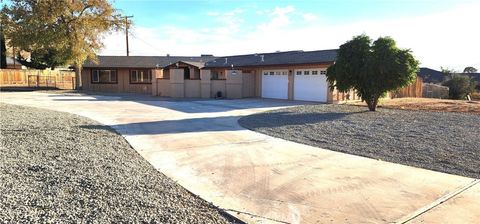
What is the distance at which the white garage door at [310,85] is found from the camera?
834 inches

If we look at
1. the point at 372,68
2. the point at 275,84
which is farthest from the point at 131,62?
the point at 372,68

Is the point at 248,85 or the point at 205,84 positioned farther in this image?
the point at 248,85

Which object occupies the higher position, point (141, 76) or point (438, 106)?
point (141, 76)

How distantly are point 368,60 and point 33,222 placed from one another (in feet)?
49.4

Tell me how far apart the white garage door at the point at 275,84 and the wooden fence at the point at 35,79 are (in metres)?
23.4

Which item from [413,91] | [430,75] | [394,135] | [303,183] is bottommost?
[303,183]

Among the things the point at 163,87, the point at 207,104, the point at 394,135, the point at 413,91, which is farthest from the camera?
the point at 413,91

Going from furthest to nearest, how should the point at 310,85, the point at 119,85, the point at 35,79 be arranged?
the point at 35,79 → the point at 119,85 → the point at 310,85

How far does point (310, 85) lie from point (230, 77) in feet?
21.3

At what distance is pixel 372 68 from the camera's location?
15.9m

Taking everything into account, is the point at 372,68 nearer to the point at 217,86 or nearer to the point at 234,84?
the point at 234,84

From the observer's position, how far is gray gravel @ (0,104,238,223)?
13.1 ft

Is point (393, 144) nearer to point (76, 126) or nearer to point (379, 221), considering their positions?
point (379, 221)

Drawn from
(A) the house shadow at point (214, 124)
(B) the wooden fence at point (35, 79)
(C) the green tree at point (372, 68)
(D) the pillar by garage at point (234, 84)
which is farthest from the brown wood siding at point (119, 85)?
(A) the house shadow at point (214, 124)
